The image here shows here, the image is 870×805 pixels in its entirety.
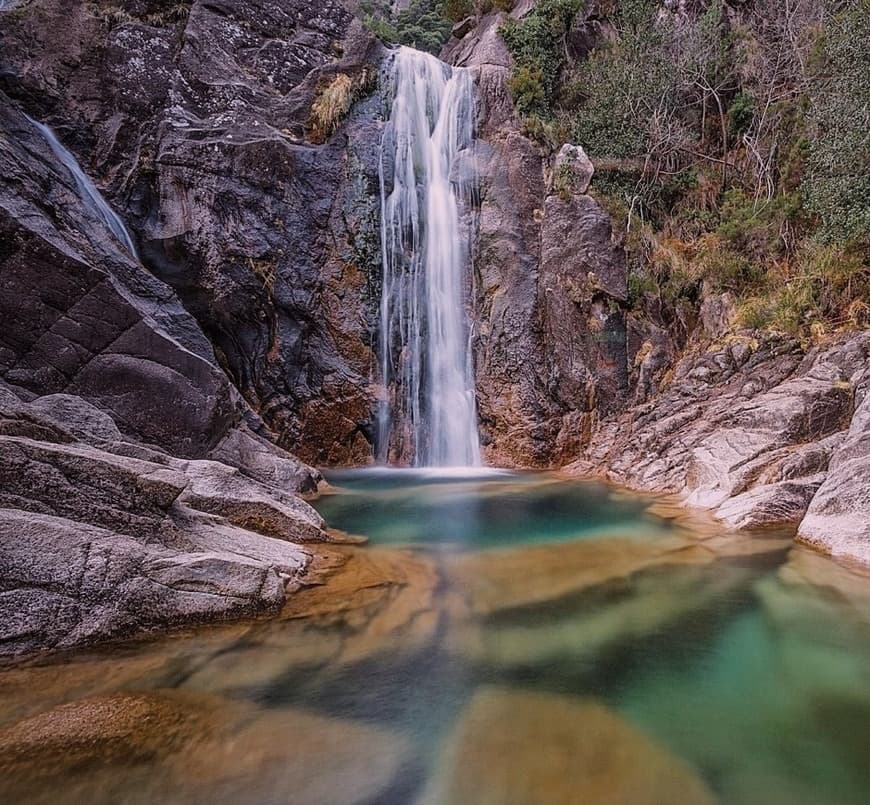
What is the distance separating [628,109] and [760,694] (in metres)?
15.6

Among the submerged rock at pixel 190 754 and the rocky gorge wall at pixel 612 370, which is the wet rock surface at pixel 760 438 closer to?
the rocky gorge wall at pixel 612 370

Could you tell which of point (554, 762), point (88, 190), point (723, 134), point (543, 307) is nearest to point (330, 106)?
point (88, 190)

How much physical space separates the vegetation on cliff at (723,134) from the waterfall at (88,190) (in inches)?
414

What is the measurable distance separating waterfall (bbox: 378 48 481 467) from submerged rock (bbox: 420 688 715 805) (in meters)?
10.2

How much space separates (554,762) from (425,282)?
41.3ft

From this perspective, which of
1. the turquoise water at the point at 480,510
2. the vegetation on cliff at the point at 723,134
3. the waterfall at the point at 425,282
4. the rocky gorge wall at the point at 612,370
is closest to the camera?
the turquoise water at the point at 480,510

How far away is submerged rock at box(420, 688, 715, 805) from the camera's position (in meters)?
2.46

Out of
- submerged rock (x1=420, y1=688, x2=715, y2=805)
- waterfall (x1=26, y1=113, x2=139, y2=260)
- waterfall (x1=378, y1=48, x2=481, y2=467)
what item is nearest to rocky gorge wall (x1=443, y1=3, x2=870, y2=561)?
waterfall (x1=378, y1=48, x2=481, y2=467)

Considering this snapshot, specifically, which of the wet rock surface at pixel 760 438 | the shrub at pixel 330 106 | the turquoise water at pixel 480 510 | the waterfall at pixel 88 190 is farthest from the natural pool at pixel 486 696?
the shrub at pixel 330 106

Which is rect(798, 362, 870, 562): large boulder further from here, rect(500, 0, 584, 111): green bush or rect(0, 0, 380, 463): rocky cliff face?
rect(500, 0, 584, 111): green bush

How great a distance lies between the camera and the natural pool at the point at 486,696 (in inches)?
100

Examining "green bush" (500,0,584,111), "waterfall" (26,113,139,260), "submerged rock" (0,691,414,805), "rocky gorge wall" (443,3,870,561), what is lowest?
"submerged rock" (0,691,414,805)

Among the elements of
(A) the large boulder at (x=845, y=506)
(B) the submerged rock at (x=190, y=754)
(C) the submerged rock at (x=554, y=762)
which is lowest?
(C) the submerged rock at (x=554, y=762)

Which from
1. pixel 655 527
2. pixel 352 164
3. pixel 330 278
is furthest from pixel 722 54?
pixel 655 527
